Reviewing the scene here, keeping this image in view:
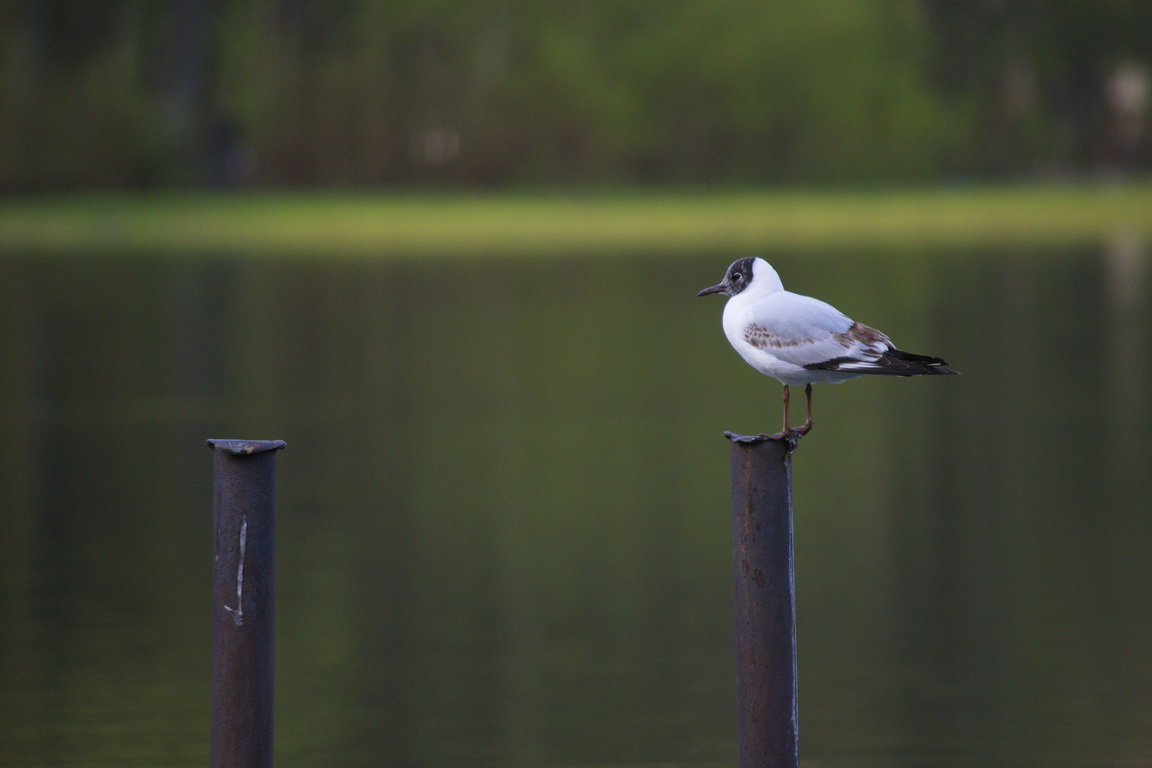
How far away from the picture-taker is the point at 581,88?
7162 cm

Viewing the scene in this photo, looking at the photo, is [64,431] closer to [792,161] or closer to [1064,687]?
[1064,687]

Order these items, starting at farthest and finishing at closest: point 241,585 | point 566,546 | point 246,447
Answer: point 566,546
point 241,585
point 246,447

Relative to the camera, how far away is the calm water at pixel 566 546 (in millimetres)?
8406

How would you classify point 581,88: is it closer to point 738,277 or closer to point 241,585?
point 738,277

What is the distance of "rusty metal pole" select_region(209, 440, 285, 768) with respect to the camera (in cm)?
603

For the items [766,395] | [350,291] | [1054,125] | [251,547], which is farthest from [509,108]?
[251,547]

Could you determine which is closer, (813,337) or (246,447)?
(246,447)

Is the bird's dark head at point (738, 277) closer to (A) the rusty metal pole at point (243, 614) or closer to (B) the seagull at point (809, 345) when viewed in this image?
(B) the seagull at point (809, 345)

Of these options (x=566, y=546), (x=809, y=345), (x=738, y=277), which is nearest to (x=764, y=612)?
(x=809, y=345)

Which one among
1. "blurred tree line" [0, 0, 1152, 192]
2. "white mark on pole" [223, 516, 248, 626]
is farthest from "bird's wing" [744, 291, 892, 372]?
"blurred tree line" [0, 0, 1152, 192]

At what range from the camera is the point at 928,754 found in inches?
314

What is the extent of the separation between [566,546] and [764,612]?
5651mm

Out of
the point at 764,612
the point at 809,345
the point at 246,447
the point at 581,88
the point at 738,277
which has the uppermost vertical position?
the point at 581,88

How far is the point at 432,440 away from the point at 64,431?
2931 mm
